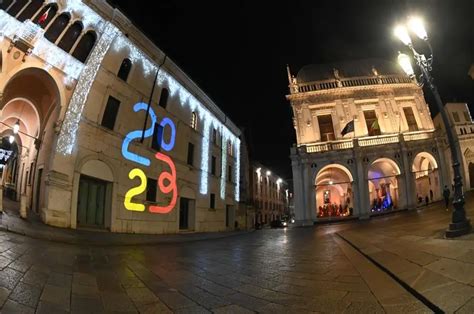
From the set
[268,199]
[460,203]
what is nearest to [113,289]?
[460,203]

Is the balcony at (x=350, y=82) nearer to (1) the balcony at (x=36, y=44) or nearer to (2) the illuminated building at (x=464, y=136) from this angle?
(2) the illuminated building at (x=464, y=136)

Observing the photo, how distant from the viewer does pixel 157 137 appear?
18.6 meters

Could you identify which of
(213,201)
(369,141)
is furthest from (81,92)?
(369,141)

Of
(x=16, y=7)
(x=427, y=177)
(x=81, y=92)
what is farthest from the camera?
(x=427, y=177)

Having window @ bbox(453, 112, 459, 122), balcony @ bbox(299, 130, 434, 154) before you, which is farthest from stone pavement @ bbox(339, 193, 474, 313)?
window @ bbox(453, 112, 459, 122)

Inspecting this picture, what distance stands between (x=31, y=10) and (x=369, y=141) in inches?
1055

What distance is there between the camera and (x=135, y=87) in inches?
673

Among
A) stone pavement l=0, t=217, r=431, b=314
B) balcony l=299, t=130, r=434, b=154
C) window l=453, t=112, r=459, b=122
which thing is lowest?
stone pavement l=0, t=217, r=431, b=314

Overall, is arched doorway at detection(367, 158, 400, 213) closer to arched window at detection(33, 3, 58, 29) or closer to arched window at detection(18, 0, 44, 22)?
arched window at detection(33, 3, 58, 29)

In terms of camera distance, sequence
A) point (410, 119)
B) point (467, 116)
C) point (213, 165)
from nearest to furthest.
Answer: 1. point (213, 165)
2. point (410, 119)
3. point (467, 116)

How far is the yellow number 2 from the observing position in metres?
15.7

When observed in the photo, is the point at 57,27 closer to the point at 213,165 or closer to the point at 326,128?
the point at 213,165

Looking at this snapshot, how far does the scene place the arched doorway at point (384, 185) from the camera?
2777 centimetres

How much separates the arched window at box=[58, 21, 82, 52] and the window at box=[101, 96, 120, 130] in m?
2.97
